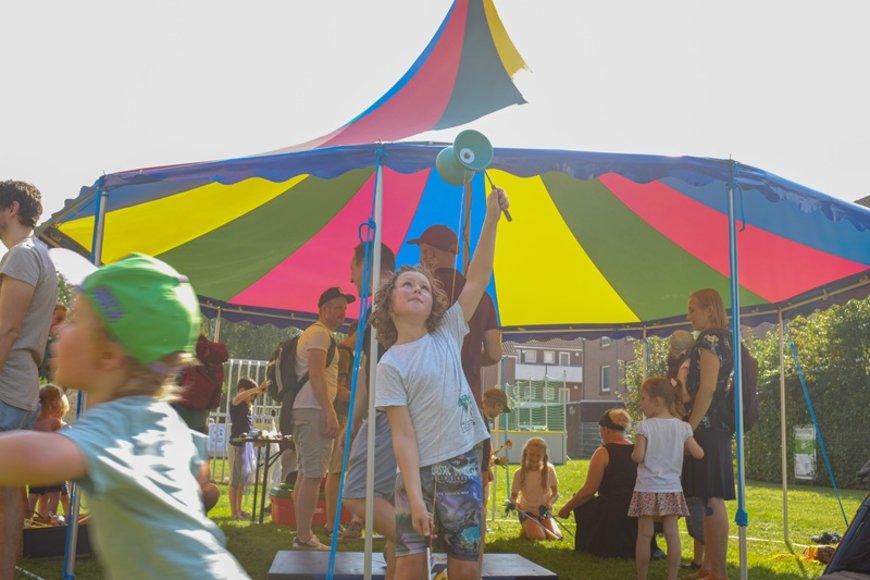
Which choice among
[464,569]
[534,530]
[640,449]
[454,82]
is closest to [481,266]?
[464,569]

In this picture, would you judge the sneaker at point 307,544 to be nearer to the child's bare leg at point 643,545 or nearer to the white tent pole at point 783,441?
the child's bare leg at point 643,545

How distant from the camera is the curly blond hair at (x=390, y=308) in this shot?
316 cm

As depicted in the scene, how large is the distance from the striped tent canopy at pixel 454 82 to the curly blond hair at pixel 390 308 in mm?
2071

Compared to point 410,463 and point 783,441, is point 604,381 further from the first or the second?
point 410,463

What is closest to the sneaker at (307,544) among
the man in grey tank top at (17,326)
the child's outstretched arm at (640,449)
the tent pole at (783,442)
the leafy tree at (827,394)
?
the child's outstretched arm at (640,449)

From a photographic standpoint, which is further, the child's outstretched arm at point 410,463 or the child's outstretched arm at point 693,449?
the child's outstretched arm at point 693,449

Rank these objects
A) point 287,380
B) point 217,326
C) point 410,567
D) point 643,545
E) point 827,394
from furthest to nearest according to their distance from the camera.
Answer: point 827,394, point 217,326, point 287,380, point 643,545, point 410,567

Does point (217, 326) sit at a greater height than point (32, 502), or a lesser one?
greater

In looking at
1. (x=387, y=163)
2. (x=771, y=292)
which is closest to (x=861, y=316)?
(x=771, y=292)

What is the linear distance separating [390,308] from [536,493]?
4591 millimetres

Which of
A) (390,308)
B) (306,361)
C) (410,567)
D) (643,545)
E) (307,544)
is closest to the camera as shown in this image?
(410,567)

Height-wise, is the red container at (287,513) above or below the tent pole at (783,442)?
below

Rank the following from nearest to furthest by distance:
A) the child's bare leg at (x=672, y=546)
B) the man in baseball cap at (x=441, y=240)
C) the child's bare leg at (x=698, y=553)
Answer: the man in baseball cap at (x=441, y=240), the child's bare leg at (x=672, y=546), the child's bare leg at (x=698, y=553)

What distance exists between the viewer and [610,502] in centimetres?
626
